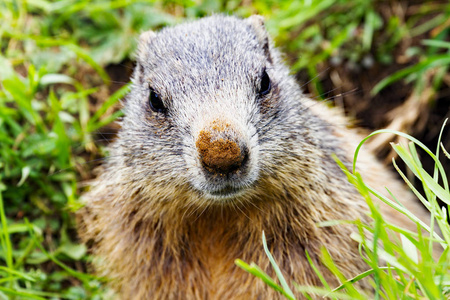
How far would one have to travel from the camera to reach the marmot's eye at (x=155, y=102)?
11.4ft

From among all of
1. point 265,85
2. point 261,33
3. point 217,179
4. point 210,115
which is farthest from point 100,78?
point 217,179

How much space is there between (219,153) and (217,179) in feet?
0.61

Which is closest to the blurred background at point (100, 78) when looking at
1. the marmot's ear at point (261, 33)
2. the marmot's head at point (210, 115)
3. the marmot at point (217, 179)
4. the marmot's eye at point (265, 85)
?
the marmot at point (217, 179)

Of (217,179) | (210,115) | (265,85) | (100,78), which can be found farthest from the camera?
(100,78)

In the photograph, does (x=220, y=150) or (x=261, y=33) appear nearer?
(x=220, y=150)

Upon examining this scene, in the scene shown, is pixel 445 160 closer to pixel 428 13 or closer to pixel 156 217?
pixel 428 13


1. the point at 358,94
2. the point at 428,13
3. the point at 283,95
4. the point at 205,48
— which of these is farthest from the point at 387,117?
the point at 205,48

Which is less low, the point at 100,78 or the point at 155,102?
the point at 100,78

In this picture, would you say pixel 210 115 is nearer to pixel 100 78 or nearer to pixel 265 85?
pixel 265 85

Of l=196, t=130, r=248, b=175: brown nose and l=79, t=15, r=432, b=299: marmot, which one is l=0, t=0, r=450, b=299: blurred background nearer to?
l=79, t=15, r=432, b=299: marmot

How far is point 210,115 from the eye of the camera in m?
3.00

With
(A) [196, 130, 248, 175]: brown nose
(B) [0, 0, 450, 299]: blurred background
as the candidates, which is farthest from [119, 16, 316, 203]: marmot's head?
(B) [0, 0, 450, 299]: blurred background

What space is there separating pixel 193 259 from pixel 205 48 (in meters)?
1.50

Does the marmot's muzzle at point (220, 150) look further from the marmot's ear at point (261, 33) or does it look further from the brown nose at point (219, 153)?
the marmot's ear at point (261, 33)
